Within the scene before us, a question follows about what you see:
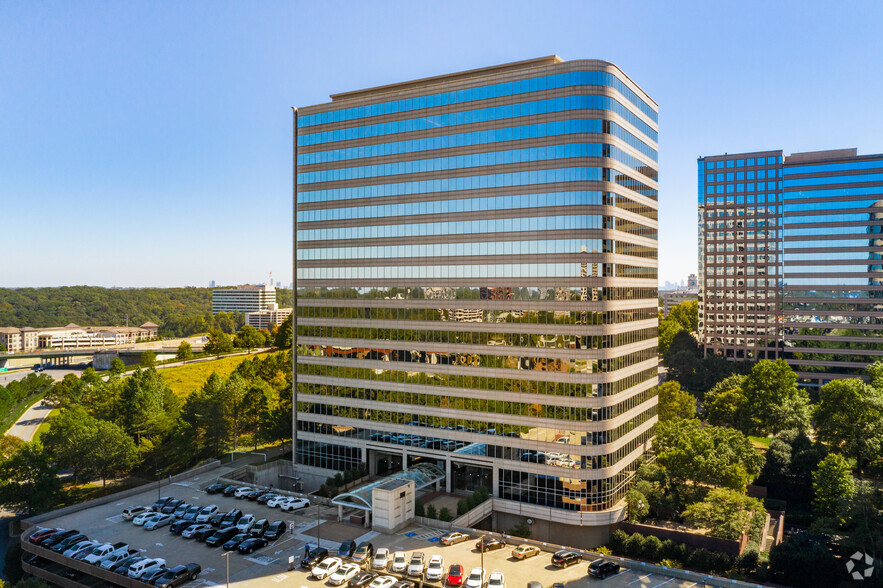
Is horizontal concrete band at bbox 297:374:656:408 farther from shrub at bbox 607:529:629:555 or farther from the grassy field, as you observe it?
the grassy field

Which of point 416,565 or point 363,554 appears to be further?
point 363,554

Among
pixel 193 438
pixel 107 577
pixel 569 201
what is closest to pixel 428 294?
pixel 569 201

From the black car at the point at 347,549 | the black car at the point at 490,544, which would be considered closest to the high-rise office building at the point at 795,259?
the black car at the point at 490,544

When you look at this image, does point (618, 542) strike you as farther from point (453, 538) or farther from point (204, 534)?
point (204, 534)

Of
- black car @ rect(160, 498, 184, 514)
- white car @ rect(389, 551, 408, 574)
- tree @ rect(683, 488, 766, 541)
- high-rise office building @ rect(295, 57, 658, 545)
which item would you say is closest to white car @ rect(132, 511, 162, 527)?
black car @ rect(160, 498, 184, 514)

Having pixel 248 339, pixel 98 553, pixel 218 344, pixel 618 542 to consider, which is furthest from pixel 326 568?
pixel 218 344

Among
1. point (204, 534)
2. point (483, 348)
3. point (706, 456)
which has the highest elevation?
point (483, 348)
